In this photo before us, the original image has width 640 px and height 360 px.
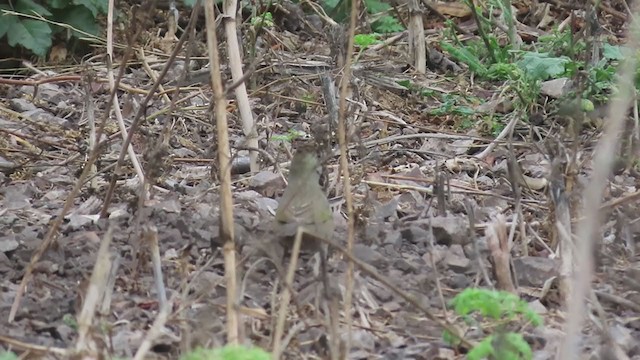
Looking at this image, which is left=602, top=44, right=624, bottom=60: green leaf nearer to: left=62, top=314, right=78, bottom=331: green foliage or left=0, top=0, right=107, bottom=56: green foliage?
left=0, top=0, right=107, bottom=56: green foliage

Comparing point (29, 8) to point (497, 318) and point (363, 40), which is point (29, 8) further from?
point (497, 318)

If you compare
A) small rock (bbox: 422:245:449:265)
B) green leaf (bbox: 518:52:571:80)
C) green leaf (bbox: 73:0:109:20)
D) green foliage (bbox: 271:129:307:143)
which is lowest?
small rock (bbox: 422:245:449:265)

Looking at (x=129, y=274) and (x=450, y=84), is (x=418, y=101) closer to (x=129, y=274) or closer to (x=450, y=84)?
(x=450, y=84)

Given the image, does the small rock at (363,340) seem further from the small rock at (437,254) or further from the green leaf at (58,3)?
the green leaf at (58,3)

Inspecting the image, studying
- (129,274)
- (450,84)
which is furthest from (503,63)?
(129,274)

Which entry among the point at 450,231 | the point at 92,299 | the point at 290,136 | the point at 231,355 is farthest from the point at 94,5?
the point at 231,355

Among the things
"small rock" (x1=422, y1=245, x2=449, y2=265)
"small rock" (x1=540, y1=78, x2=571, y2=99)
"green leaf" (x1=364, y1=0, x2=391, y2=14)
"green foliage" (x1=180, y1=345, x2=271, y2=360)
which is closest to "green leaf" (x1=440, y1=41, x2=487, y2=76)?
"small rock" (x1=540, y1=78, x2=571, y2=99)

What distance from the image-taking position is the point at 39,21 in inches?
211

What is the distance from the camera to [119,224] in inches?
113

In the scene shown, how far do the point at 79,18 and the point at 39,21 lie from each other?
231mm

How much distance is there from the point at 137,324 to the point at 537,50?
143 inches

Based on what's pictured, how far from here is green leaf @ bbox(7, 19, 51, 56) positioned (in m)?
Answer: 5.27

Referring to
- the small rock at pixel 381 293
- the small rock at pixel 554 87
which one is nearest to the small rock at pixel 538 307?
the small rock at pixel 381 293

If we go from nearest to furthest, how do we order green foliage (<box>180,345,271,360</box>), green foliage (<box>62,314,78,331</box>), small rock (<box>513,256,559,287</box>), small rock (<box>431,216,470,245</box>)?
1. green foliage (<box>180,345,271,360</box>)
2. green foliage (<box>62,314,78,331</box>)
3. small rock (<box>513,256,559,287</box>)
4. small rock (<box>431,216,470,245</box>)
